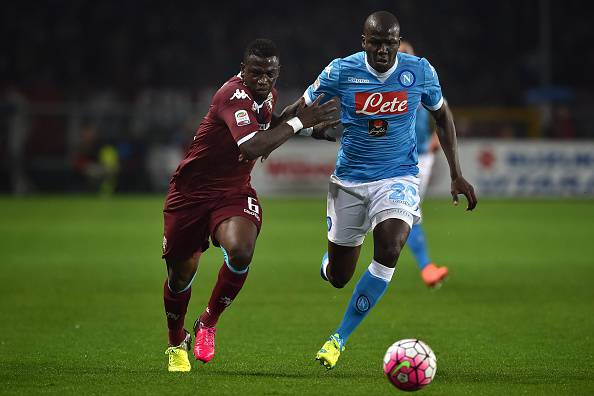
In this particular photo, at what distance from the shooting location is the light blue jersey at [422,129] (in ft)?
36.0

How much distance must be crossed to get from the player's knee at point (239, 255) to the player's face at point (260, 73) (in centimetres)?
101

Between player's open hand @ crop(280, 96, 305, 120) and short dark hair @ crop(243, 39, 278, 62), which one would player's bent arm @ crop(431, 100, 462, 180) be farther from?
short dark hair @ crop(243, 39, 278, 62)

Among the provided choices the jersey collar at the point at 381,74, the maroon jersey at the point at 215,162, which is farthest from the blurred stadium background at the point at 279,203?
the jersey collar at the point at 381,74

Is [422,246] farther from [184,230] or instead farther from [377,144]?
[184,230]

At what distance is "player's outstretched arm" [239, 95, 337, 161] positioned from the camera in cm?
641

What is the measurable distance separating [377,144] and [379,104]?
0.29 m

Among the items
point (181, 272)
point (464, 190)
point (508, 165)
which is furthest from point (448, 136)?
point (508, 165)

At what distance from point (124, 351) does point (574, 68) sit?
25.4 m

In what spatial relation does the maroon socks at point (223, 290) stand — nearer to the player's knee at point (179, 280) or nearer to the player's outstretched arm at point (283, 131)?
the player's knee at point (179, 280)

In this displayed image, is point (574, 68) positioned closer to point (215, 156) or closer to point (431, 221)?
point (431, 221)

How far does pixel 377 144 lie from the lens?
7.30 m

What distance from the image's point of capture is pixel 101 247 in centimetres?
1538

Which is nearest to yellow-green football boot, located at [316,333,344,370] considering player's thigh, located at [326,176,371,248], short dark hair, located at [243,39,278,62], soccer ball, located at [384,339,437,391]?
soccer ball, located at [384,339,437,391]

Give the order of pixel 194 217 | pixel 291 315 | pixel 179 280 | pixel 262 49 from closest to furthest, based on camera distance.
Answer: pixel 262 49
pixel 194 217
pixel 179 280
pixel 291 315
